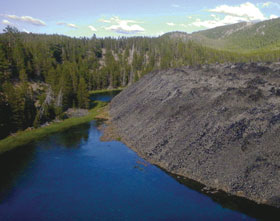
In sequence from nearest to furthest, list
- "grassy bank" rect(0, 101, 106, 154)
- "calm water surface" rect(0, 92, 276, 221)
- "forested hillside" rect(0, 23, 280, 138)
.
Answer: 1. "calm water surface" rect(0, 92, 276, 221)
2. "grassy bank" rect(0, 101, 106, 154)
3. "forested hillside" rect(0, 23, 280, 138)

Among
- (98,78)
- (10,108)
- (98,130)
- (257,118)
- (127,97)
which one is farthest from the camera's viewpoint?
(98,78)

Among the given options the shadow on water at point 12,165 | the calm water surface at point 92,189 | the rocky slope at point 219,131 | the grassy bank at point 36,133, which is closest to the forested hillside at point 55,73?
the grassy bank at point 36,133

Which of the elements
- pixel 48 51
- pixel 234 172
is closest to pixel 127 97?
pixel 234 172

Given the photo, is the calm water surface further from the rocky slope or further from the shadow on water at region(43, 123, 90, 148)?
the rocky slope

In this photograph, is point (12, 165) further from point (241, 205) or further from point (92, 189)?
point (241, 205)

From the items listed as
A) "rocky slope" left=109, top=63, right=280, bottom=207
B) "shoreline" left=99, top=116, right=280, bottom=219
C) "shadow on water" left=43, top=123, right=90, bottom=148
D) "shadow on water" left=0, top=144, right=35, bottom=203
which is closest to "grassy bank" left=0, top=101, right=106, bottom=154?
"shadow on water" left=0, top=144, right=35, bottom=203

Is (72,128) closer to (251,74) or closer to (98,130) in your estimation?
(98,130)

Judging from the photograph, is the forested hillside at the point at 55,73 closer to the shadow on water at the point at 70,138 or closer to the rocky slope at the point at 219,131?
the shadow on water at the point at 70,138
